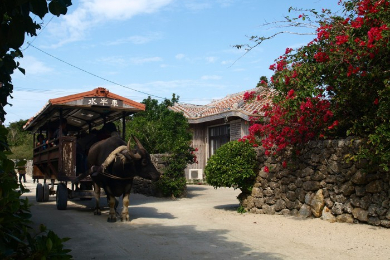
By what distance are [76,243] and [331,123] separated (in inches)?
224

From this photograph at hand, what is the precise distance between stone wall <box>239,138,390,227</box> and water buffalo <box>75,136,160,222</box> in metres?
2.83

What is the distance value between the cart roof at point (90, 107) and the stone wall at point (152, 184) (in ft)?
8.41

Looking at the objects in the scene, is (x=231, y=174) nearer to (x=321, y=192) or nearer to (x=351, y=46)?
(x=321, y=192)

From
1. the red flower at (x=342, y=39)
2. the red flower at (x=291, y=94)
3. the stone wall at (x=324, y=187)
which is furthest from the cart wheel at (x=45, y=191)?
the red flower at (x=342, y=39)

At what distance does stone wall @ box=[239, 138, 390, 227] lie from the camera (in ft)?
26.0

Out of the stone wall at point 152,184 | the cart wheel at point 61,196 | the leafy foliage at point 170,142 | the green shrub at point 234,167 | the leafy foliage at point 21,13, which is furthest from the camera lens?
the stone wall at point 152,184

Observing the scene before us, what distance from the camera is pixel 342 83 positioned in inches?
326

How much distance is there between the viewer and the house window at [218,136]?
66.9ft

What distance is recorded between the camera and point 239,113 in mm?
17719

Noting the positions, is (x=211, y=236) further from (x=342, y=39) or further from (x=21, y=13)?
(x=21, y=13)

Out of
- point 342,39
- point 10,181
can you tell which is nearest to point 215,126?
point 342,39

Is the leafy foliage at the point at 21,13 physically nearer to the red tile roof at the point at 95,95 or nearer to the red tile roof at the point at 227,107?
the red tile roof at the point at 95,95

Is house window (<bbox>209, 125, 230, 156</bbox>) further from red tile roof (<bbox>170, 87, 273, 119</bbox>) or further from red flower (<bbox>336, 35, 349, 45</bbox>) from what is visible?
red flower (<bbox>336, 35, 349, 45</bbox>)

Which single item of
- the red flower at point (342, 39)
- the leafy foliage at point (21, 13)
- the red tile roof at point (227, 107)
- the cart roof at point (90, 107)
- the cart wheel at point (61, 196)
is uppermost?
the red tile roof at point (227, 107)
